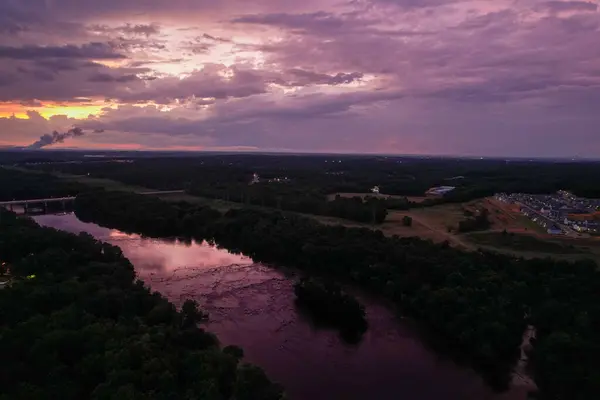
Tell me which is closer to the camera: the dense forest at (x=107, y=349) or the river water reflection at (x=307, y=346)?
the dense forest at (x=107, y=349)

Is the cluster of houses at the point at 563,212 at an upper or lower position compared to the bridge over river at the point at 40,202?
upper

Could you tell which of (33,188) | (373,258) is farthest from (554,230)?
(33,188)

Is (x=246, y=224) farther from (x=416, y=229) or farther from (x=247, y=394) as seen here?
(x=247, y=394)

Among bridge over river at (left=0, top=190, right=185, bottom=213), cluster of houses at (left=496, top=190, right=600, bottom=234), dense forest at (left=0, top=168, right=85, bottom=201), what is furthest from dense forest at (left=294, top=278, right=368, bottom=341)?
dense forest at (left=0, top=168, right=85, bottom=201)

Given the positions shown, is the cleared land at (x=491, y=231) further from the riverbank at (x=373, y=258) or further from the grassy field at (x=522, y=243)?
the riverbank at (x=373, y=258)

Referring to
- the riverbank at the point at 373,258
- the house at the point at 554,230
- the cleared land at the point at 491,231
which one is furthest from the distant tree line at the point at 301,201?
the house at the point at 554,230

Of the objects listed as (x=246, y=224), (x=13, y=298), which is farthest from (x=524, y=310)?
(x=246, y=224)

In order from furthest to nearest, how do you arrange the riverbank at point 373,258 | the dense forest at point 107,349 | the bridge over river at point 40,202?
the bridge over river at point 40,202, the riverbank at point 373,258, the dense forest at point 107,349

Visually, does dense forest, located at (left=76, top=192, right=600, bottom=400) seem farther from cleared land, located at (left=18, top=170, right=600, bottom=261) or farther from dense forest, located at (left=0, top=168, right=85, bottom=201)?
dense forest, located at (left=0, top=168, right=85, bottom=201)
